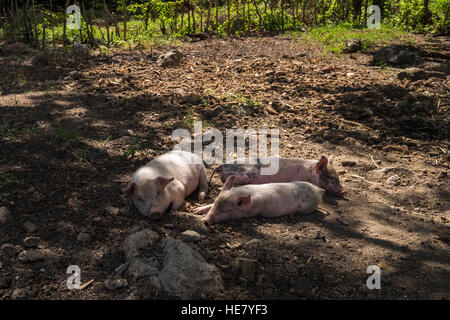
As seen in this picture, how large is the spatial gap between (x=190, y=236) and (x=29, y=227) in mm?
1246

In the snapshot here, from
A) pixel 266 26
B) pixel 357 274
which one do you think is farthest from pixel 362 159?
pixel 266 26

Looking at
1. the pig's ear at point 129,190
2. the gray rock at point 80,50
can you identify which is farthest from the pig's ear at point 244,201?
the gray rock at point 80,50

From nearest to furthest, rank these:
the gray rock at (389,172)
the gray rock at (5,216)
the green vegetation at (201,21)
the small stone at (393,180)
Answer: the gray rock at (5,216) → the small stone at (393,180) → the gray rock at (389,172) → the green vegetation at (201,21)

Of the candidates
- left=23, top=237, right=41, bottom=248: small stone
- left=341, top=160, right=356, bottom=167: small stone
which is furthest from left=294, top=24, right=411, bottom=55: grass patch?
left=23, top=237, right=41, bottom=248: small stone

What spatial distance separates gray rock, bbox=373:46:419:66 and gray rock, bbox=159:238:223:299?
6412 mm

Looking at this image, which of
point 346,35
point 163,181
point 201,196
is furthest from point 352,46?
point 163,181

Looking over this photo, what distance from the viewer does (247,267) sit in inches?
123

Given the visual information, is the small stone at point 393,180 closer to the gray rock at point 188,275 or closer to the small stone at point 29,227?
the gray rock at point 188,275

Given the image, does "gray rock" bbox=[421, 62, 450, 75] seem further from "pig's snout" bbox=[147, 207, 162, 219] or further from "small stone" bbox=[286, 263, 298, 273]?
"pig's snout" bbox=[147, 207, 162, 219]

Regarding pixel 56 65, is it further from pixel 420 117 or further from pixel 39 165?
pixel 420 117

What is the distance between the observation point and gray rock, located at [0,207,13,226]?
11.5 ft

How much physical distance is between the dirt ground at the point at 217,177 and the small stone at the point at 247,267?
38 millimetres

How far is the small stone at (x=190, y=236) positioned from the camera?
345 centimetres

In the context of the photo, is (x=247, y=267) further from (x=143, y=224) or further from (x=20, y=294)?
(x=20, y=294)
